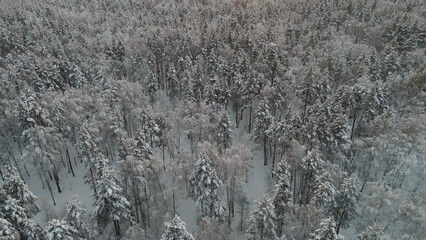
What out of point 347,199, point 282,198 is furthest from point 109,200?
point 347,199

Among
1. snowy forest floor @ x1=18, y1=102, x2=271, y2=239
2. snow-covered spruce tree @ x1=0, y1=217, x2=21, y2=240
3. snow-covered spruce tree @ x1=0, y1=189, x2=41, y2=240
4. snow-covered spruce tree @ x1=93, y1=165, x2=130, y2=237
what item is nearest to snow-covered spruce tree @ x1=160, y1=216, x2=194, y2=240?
snow-covered spruce tree @ x1=93, y1=165, x2=130, y2=237

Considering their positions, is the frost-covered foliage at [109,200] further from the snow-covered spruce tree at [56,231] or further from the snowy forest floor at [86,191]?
the snowy forest floor at [86,191]

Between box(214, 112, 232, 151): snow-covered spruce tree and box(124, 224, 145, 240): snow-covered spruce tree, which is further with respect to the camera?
box(214, 112, 232, 151): snow-covered spruce tree

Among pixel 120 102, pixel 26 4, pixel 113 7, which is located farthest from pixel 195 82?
pixel 26 4

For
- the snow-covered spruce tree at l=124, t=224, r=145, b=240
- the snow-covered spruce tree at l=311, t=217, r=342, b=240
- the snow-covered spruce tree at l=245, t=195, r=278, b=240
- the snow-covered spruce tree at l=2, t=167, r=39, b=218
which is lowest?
the snow-covered spruce tree at l=124, t=224, r=145, b=240

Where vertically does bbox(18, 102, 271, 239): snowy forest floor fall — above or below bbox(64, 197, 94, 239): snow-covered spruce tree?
below

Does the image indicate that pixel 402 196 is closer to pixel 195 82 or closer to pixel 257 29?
pixel 195 82

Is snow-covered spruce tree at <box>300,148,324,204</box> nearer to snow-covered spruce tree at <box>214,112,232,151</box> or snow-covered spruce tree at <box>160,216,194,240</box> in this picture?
snow-covered spruce tree at <box>214,112,232,151</box>
